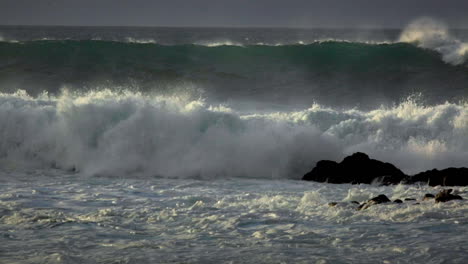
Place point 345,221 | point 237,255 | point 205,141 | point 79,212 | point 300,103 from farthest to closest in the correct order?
point 300,103, point 205,141, point 79,212, point 345,221, point 237,255

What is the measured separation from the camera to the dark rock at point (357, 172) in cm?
1099

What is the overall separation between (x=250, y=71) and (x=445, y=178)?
17.2m

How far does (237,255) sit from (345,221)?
5.89ft

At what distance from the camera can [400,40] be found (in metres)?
30.3

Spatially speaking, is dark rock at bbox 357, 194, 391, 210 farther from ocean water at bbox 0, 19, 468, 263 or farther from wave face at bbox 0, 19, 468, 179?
wave face at bbox 0, 19, 468, 179

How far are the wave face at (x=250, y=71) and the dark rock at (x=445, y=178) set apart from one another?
11774 mm

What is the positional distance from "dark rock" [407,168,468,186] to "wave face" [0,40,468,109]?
464 inches

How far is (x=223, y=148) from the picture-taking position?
1362 centimetres

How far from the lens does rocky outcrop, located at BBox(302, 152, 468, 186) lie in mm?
10391

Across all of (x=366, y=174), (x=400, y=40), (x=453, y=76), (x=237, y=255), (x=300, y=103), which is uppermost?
(x=400, y=40)

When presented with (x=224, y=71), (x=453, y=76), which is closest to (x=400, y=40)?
(x=453, y=76)

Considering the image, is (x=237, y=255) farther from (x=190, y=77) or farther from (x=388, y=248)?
(x=190, y=77)

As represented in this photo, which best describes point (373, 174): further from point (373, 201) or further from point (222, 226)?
point (222, 226)

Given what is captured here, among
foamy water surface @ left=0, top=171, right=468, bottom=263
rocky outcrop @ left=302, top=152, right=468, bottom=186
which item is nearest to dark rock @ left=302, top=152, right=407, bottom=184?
rocky outcrop @ left=302, top=152, right=468, bottom=186
